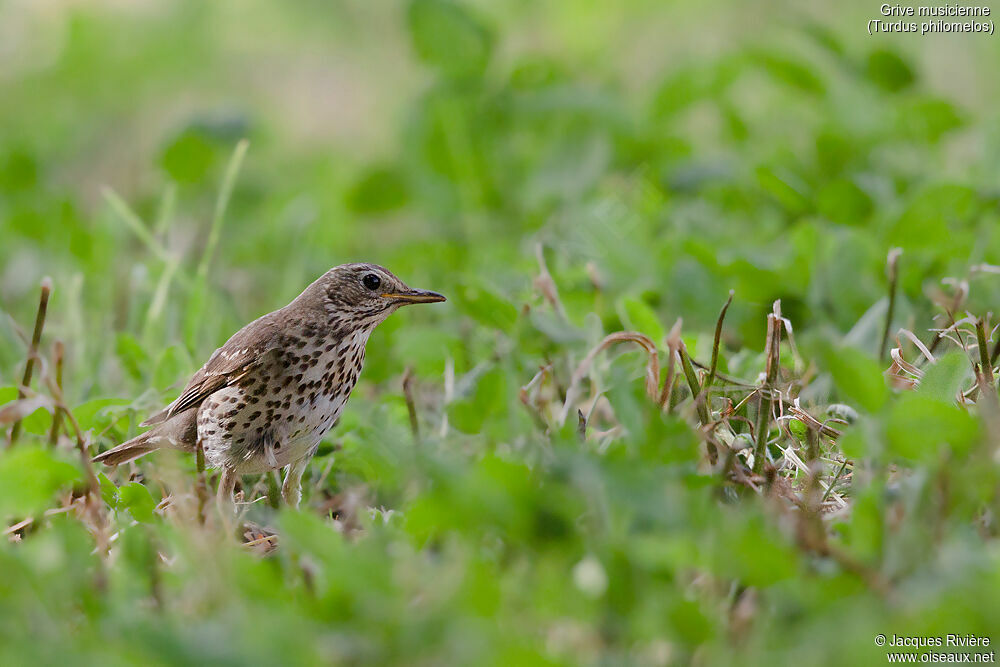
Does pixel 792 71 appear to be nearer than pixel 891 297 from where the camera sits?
No

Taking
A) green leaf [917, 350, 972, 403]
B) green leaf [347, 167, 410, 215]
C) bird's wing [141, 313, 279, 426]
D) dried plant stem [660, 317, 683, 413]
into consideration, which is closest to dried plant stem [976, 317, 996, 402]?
green leaf [917, 350, 972, 403]

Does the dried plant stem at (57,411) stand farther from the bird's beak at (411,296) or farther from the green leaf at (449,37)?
the green leaf at (449,37)

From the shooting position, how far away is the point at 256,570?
2.13m

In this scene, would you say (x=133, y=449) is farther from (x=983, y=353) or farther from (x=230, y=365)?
(x=983, y=353)

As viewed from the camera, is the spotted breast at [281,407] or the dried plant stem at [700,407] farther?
the spotted breast at [281,407]

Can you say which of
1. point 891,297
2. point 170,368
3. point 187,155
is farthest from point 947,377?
point 187,155

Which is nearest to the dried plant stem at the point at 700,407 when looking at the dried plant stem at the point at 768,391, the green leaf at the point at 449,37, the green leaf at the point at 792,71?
the dried plant stem at the point at 768,391

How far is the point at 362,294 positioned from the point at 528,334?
558 mm

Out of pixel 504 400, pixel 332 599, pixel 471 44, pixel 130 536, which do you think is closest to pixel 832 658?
pixel 332 599

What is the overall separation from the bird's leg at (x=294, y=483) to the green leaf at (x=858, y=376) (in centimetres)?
170

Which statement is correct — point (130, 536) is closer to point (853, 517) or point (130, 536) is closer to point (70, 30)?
point (853, 517)

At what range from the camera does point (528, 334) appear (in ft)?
13.1

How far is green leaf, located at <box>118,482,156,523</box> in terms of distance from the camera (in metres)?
3.04

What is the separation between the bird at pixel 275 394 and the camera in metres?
3.63
